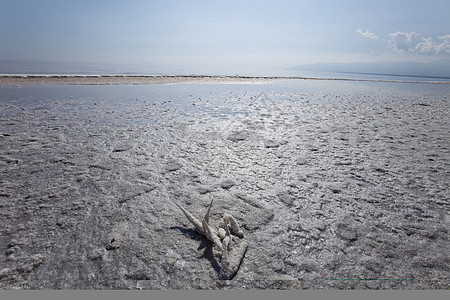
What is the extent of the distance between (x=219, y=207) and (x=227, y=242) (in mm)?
859

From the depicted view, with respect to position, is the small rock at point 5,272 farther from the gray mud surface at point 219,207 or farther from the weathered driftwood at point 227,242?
the weathered driftwood at point 227,242

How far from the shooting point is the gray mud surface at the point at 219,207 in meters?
2.15

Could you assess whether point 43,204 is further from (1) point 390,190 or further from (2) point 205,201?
(1) point 390,190

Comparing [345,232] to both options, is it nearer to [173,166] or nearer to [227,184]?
[227,184]

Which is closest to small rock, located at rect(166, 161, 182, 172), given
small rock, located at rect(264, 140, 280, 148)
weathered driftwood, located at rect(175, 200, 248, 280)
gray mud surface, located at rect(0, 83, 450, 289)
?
gray mud surface, located at rect(0, 83, 450, 289)

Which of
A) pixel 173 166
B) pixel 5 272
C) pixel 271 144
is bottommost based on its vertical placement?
pixel 5 272

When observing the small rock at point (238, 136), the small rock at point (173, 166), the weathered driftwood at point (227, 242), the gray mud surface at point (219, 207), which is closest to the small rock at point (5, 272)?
the gray mud surface at point (219, 207)

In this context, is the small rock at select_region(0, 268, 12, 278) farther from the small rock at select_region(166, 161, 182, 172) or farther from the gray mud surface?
the small rock at select_region(166, 161, 182, 172)

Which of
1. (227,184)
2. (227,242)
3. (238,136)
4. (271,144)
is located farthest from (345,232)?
(238,136)

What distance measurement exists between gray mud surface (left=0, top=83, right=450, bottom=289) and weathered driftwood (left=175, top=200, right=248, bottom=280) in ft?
0.28

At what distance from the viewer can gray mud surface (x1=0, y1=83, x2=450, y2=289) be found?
215 cm

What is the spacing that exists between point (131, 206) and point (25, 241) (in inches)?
43.1

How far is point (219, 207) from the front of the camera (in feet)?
10.4

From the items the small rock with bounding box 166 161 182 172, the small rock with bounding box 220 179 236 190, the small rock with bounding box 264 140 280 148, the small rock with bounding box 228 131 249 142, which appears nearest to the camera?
the small rock with bounding box 220 179 236 190
